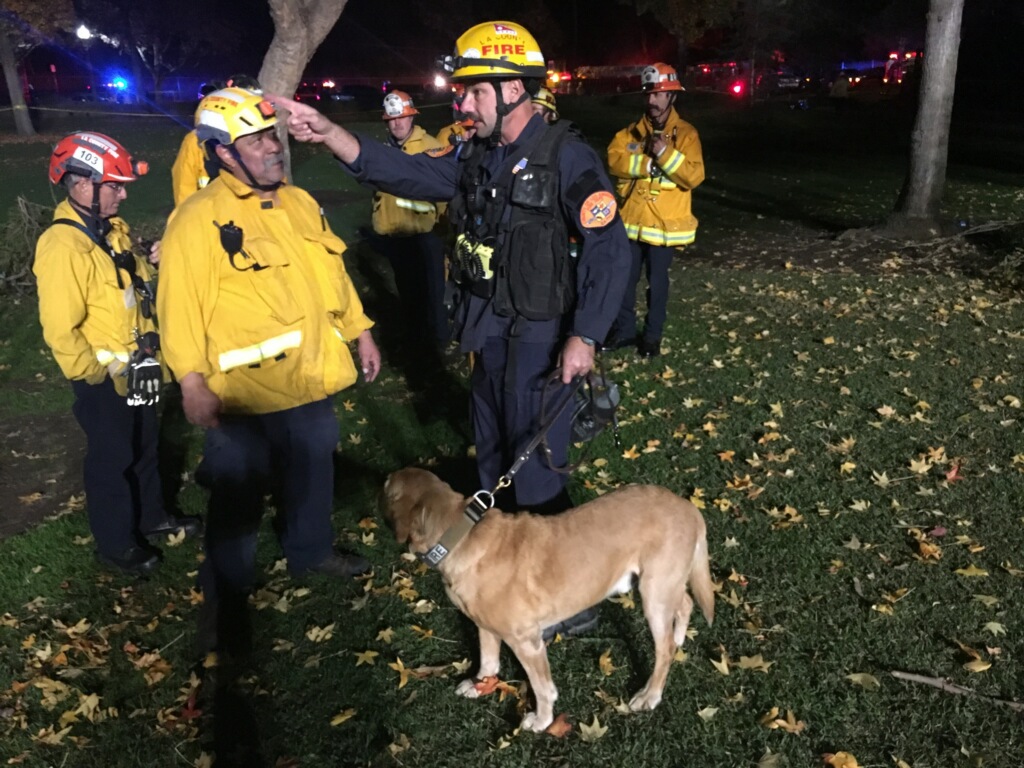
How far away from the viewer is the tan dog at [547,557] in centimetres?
296

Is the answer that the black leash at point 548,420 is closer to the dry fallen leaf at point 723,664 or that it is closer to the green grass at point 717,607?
the green grass at point 717,607

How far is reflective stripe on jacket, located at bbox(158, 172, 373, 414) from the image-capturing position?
3221mm

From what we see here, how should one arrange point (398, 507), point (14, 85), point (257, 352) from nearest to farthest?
point (398, 507) → point (257, 352) → point (14, 85)

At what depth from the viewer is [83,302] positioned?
3.77 metres

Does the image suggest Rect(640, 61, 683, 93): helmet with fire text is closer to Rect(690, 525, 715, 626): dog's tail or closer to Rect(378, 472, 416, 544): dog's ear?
Rect(690, 525, 715, 626): dog's tail

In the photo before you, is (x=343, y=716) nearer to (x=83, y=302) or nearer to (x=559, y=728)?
(x=559, y=728)

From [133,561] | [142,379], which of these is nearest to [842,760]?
[142,379]

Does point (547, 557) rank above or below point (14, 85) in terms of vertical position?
below

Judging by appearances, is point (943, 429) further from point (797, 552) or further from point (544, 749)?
point (544, 749)

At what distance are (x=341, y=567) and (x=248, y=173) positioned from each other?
215 cm

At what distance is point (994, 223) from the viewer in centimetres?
1143

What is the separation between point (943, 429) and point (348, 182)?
16714 millimetres

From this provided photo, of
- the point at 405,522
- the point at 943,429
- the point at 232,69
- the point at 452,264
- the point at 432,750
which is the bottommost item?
the point at 432,750

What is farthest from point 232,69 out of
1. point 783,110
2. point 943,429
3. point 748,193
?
point 943,429
